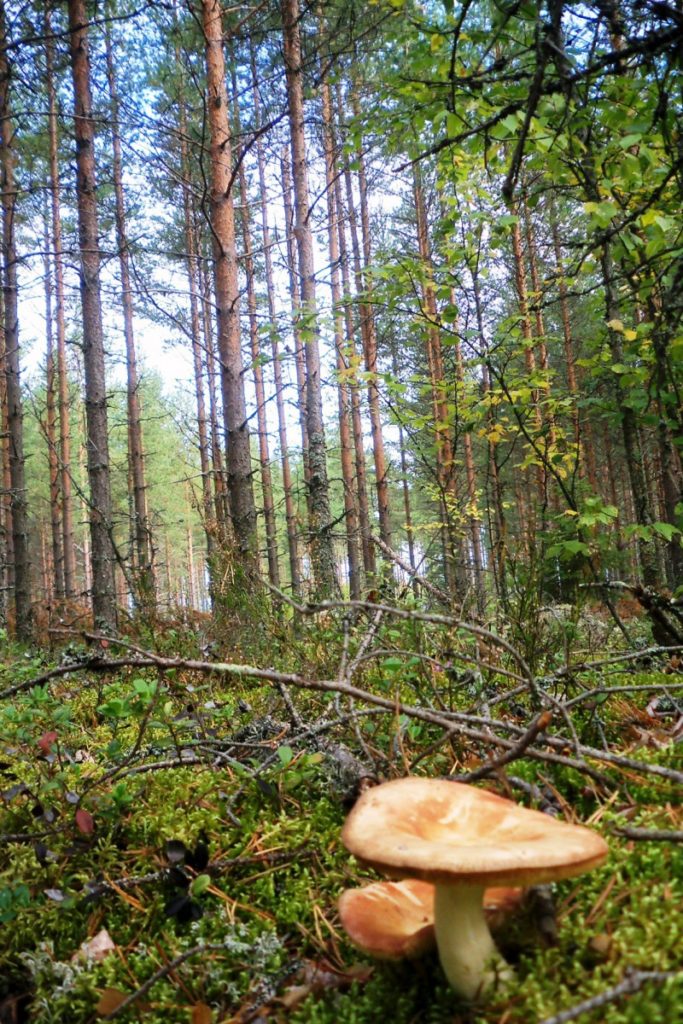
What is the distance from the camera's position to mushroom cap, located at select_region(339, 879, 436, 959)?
1086 mm

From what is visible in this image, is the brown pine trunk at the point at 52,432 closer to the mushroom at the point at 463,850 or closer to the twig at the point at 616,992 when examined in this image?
the mushroom at the point at 463,850

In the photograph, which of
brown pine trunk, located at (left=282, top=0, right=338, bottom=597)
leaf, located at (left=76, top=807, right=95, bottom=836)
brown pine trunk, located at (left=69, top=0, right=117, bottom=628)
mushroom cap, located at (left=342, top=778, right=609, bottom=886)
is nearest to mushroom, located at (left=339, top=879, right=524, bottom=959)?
mushroom cap, located at (left=342, top=778, right=609, bottom=886)

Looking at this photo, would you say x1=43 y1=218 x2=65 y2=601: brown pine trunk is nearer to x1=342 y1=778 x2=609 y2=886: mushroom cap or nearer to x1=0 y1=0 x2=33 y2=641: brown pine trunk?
x1=0 y1=0 x2=33 y2=641: brown pine trunk

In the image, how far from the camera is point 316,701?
2746 mm

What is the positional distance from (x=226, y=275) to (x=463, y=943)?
7731mm

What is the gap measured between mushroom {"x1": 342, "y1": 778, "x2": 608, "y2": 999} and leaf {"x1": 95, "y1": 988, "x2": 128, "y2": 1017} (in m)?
0.75

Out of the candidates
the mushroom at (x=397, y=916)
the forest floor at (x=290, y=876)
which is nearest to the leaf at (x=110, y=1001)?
the forest floor at (x=290, y=876)

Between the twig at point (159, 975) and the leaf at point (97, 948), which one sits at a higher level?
the twig at point (159, 975)

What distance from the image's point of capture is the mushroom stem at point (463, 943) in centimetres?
103

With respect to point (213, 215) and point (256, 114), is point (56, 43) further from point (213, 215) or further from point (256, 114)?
point (213, 215)

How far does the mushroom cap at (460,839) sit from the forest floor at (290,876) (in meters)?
0.19

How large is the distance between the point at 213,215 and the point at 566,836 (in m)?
8.17

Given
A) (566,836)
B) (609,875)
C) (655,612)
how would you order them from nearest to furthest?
(566,836), (609,875), (655,612)

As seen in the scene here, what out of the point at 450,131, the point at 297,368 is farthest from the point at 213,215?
the point at 297,368
